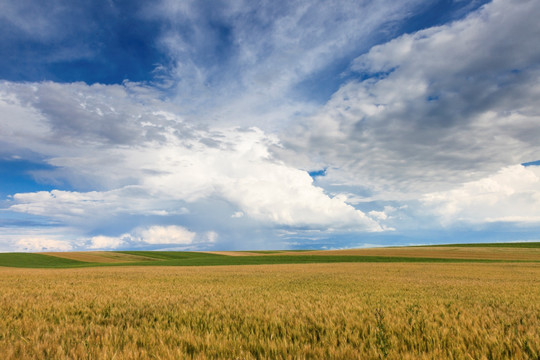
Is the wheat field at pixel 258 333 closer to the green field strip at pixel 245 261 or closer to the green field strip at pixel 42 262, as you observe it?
the green field strip at pixel 245 261

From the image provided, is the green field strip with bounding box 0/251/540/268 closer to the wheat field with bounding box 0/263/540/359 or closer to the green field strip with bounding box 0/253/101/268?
the green field strip with bounding box 0/253/101/268

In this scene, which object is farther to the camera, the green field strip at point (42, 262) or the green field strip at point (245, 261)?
the green field strip at point (42, 262)

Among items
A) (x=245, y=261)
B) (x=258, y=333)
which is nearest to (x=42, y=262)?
(x=245, y=261)

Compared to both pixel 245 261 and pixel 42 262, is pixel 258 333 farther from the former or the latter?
pixel 42 262

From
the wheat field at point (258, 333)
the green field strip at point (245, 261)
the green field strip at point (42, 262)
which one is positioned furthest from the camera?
the green field strip at point (42, 262)

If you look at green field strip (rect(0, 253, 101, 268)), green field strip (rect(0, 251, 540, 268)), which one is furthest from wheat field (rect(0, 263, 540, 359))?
green field strip (rect(0, 253, 101, 268))

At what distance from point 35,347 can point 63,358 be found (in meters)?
0.89

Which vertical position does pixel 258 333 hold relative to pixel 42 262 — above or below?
above

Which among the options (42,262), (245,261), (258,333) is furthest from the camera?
(42,262)

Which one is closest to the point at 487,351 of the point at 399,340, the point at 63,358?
the point at 399,340

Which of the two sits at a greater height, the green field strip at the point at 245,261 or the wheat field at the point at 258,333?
the wheat field at the point at 258,333

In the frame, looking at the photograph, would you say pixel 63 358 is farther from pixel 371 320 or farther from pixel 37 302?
pixel 37 302

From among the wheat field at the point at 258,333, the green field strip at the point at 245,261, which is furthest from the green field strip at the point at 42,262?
the wheat field at the point at 258,333

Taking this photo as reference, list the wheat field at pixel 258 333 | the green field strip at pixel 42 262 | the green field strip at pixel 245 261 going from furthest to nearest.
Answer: the green field strip at pixel 42 262, the green field strip at pixel 245 261, the wheat field at pixel 258 333
